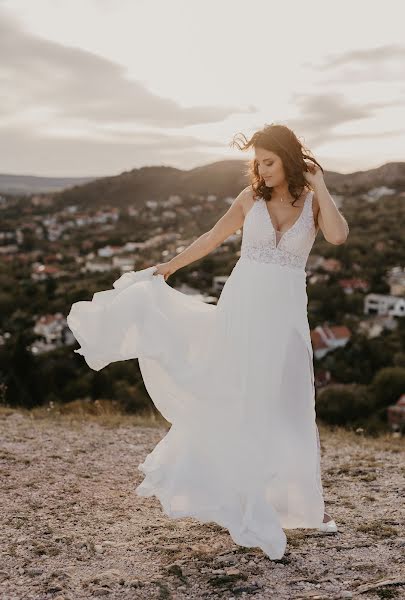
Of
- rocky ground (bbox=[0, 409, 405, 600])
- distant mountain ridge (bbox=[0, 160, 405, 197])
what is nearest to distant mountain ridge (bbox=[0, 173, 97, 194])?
distant mountain ridge (bbox=[0, 160, 405, 197])

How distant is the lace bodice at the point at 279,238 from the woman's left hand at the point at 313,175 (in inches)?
3.1

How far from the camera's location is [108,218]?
91.1 metres

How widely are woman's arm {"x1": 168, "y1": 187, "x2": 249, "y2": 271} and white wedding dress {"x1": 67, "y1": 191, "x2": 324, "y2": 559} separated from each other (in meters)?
0.15

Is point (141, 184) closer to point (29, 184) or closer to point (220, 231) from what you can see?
point (29, 184)

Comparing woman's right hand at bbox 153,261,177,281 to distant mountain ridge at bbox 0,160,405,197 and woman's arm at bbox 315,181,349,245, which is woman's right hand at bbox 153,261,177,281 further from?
distant mountain ridge at bbox 0,160,405,197

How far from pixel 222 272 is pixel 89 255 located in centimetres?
2566

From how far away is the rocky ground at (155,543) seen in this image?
2988 mm

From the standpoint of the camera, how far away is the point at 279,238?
3275mm

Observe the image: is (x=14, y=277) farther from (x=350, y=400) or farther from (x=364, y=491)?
(x=364, y=491)

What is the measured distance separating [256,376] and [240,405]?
0.53 ft

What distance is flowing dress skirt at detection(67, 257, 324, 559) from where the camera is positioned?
319 cm

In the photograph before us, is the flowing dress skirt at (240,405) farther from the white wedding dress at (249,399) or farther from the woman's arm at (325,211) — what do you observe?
the woman's arm at (325,211)

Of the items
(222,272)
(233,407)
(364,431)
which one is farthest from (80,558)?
(222,272)

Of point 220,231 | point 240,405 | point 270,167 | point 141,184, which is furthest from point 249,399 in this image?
point 141,184
